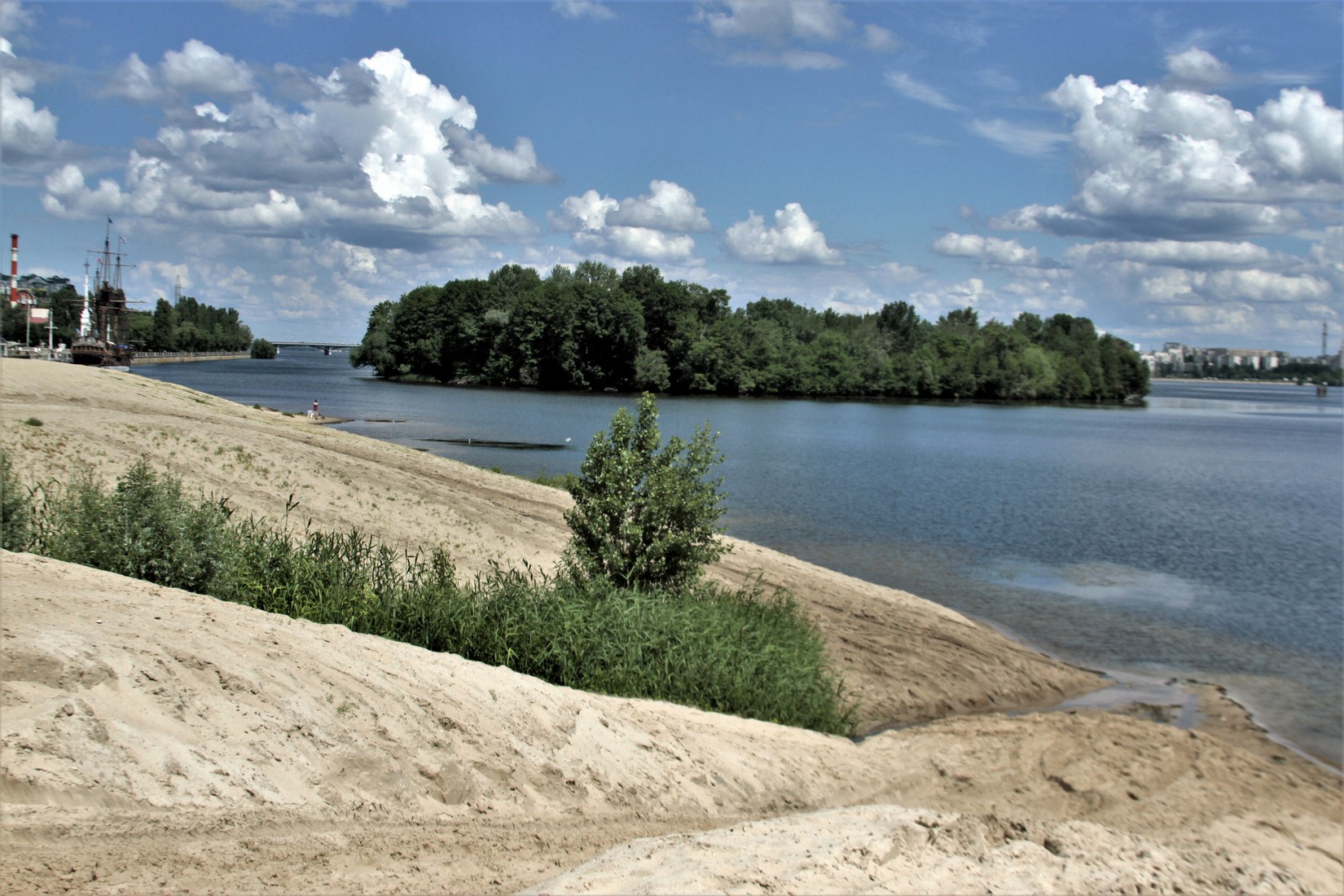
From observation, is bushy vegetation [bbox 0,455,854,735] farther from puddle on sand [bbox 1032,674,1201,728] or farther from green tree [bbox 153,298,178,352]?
green tree [bbox 153,298,178,352]

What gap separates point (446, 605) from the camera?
10250mm

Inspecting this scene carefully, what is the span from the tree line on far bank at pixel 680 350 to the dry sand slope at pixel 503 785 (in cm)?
9859

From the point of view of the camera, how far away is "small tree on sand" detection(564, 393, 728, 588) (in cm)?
1266

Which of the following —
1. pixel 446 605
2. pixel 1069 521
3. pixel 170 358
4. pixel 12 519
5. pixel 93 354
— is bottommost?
pixel 1069 521

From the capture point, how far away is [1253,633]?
19500mm

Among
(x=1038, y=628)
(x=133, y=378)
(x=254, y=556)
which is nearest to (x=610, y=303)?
(x=133, y=378)

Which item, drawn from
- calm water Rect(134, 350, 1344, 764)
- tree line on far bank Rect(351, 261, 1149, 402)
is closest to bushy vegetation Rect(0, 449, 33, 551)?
calm water Rect(134, 350, 1344, 764)

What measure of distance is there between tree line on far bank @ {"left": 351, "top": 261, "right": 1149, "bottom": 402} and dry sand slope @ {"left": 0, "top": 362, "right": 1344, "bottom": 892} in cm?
9859

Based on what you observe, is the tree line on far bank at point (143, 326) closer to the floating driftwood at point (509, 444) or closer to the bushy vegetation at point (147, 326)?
the bushy vegetation at point (147, 326)

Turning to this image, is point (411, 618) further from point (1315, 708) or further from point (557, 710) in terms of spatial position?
point (1315, 708)

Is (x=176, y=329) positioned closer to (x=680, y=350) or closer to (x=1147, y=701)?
(x=680, y=350)

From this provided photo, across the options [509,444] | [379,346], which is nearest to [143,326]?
[379,346]

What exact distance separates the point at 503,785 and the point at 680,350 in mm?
106195

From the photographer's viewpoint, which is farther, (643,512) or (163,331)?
(163,331)
